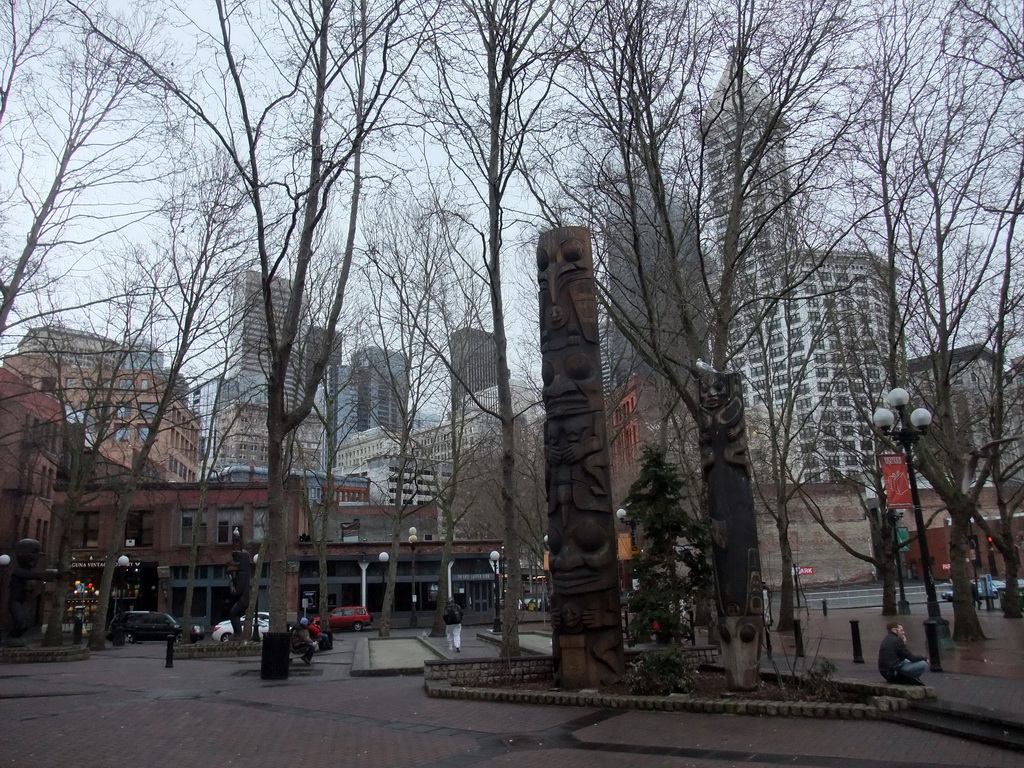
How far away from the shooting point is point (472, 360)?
104 ft

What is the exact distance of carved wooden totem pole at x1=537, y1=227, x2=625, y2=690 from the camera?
12.4m

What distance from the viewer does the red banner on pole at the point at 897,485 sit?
17031mm

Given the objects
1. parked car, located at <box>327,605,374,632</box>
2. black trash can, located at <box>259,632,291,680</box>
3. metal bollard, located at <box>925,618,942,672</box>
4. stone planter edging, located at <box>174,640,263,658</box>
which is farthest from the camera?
parked car, located at <box>327,605,374,632</box>

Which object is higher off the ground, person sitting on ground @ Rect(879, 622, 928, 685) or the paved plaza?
person sitting on ground @ Rect(879, 622, 928, 685)

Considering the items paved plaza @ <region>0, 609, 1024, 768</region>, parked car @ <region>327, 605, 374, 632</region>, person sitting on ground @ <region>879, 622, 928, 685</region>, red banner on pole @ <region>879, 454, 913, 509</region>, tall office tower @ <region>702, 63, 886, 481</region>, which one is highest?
tall office tower @ <region>702, 63, 886, 481</region>

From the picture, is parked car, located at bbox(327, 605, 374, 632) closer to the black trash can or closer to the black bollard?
the black trash can

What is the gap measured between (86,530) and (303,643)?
32.8 meters

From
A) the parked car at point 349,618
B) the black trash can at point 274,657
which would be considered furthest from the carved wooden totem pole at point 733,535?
the parked car at point 349,618

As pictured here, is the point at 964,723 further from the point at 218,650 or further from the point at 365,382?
the point at 365,382

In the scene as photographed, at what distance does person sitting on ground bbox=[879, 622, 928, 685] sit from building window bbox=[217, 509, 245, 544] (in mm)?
→ 40869

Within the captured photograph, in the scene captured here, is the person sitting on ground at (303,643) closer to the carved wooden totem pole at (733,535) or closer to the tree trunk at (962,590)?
the carved wooden totem pole at (733,535)

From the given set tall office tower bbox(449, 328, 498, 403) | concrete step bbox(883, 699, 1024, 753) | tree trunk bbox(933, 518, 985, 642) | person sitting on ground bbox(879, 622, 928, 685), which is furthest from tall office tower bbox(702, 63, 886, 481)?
tall office tower bbox(449, 328, 498, 403)

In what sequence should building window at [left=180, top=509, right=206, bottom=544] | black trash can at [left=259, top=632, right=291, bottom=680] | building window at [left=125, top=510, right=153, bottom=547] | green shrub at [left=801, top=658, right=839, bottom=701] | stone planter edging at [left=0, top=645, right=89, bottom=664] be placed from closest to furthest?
green shrub at [left=801, top=658, right=839, bottom=701], black trash can at [left=259, top=632, right=291, bottom=680], stone planter edging at [left=0, top=645, right=89, bottom=664], building window at [left=125, top=510, right=153, bottom=547], building window at [left=180, top=509, right=206, bottom=544]

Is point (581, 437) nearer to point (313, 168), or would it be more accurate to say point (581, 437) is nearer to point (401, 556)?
point (313, 168)
